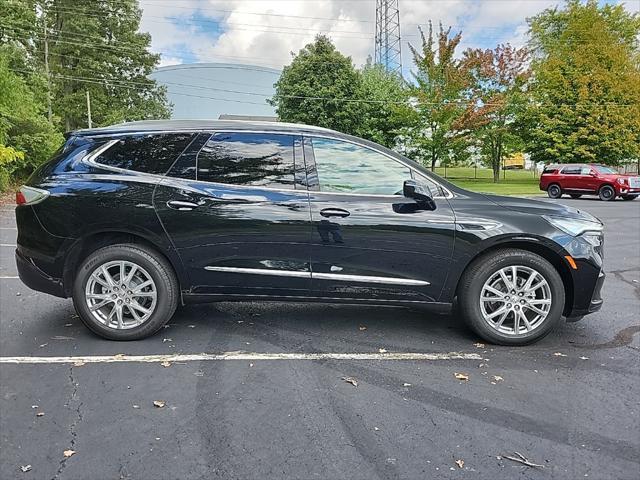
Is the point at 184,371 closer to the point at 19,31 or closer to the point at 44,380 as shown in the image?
the point at 44,380

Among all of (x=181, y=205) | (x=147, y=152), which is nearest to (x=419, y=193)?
(x=181, y=205)

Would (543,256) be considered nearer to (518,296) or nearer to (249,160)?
(518,296)

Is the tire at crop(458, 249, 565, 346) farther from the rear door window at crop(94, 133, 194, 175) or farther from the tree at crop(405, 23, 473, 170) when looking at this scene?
the tree at crop(405, 23, 473, 170)

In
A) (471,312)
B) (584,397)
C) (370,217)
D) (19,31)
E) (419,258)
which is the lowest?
(584,397)

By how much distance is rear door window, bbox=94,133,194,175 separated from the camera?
3881 mm

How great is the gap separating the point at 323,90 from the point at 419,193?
34.2 m

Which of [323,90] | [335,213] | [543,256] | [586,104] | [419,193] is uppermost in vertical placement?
[323,90]

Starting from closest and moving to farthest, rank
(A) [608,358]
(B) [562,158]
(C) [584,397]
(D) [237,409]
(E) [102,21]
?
(D) [237,409]
(C) [584,397]
(A) [608,358]
(B) [562,158]
(E) [102,21]

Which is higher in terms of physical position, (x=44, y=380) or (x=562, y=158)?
(x=562, y=158)

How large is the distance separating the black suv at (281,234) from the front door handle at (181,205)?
0.6 inches

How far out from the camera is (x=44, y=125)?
19703 mm

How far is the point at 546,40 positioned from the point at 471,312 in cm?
4883

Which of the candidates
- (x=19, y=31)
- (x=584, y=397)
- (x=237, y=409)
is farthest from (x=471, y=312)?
(x=19, y=31)

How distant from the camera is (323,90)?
36.1 m
